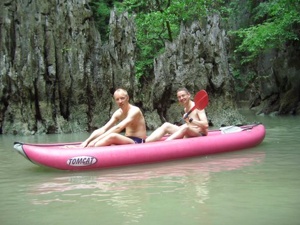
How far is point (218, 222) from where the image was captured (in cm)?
→ 352

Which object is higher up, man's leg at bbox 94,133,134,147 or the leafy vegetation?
the leafy vegetation

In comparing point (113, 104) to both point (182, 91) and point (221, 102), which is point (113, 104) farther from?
point (182, 91)

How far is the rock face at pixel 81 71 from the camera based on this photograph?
563 inches

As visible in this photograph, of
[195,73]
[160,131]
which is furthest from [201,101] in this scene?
[195,73]

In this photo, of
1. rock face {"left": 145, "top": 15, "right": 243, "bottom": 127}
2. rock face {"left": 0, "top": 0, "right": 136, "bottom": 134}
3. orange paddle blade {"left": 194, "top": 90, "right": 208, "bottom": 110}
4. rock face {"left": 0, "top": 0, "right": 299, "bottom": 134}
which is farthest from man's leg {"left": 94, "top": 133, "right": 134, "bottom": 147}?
rock face {"left": 145, "top": 15, "right": 243, "bottom": 127}

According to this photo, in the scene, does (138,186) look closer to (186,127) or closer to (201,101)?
(186,127)

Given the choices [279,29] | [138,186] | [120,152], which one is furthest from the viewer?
[279,29]

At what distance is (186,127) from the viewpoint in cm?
743

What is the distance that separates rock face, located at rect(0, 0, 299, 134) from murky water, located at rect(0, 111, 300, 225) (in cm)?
735

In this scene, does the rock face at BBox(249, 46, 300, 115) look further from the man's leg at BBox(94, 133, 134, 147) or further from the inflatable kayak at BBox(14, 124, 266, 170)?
the man's leg at BBox(94, 133, 134, 147)

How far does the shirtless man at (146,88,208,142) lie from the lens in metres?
7.32

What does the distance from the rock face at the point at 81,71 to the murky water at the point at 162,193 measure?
7346mm

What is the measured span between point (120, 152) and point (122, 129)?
0.51 meters

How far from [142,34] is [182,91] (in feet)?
38.9
